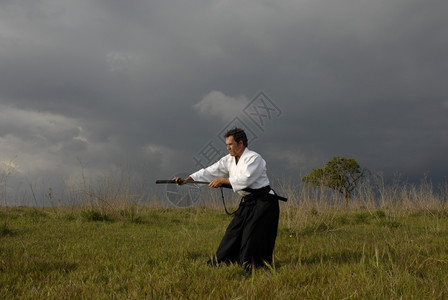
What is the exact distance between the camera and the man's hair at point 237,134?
443cm

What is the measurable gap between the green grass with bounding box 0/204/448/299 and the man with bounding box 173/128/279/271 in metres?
0.29

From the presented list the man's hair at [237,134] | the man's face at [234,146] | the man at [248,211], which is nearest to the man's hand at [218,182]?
the man at [248,211]

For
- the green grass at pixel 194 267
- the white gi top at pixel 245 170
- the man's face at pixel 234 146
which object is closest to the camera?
the green grass at pixel 194 267

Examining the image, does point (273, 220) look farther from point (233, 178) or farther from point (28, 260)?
point (28, 260)

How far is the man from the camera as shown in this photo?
4250 millimetres

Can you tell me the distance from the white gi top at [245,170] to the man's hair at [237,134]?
0.16 m

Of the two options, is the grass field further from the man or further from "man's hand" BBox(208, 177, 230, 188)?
"man's hand" BBox(208, 177, 230, 188)

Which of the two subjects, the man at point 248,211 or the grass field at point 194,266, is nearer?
the grass field at point 194,266

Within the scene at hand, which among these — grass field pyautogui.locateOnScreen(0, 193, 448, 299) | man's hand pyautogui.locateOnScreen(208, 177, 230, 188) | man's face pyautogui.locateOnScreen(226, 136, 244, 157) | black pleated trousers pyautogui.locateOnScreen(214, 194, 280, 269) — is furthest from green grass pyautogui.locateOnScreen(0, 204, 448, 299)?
man's face pyautogui.locateOnScreen(226, 136, 244, 157)

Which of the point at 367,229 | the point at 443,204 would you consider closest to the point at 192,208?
the point at 367,229

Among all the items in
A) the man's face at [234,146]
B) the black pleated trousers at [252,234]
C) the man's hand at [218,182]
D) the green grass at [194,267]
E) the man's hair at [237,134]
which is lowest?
the green grass at [194,267]

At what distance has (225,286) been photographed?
130 inches

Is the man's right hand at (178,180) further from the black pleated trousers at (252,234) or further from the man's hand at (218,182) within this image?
the black pleated trousers at (252,234)

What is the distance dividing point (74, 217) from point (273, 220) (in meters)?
6.95
